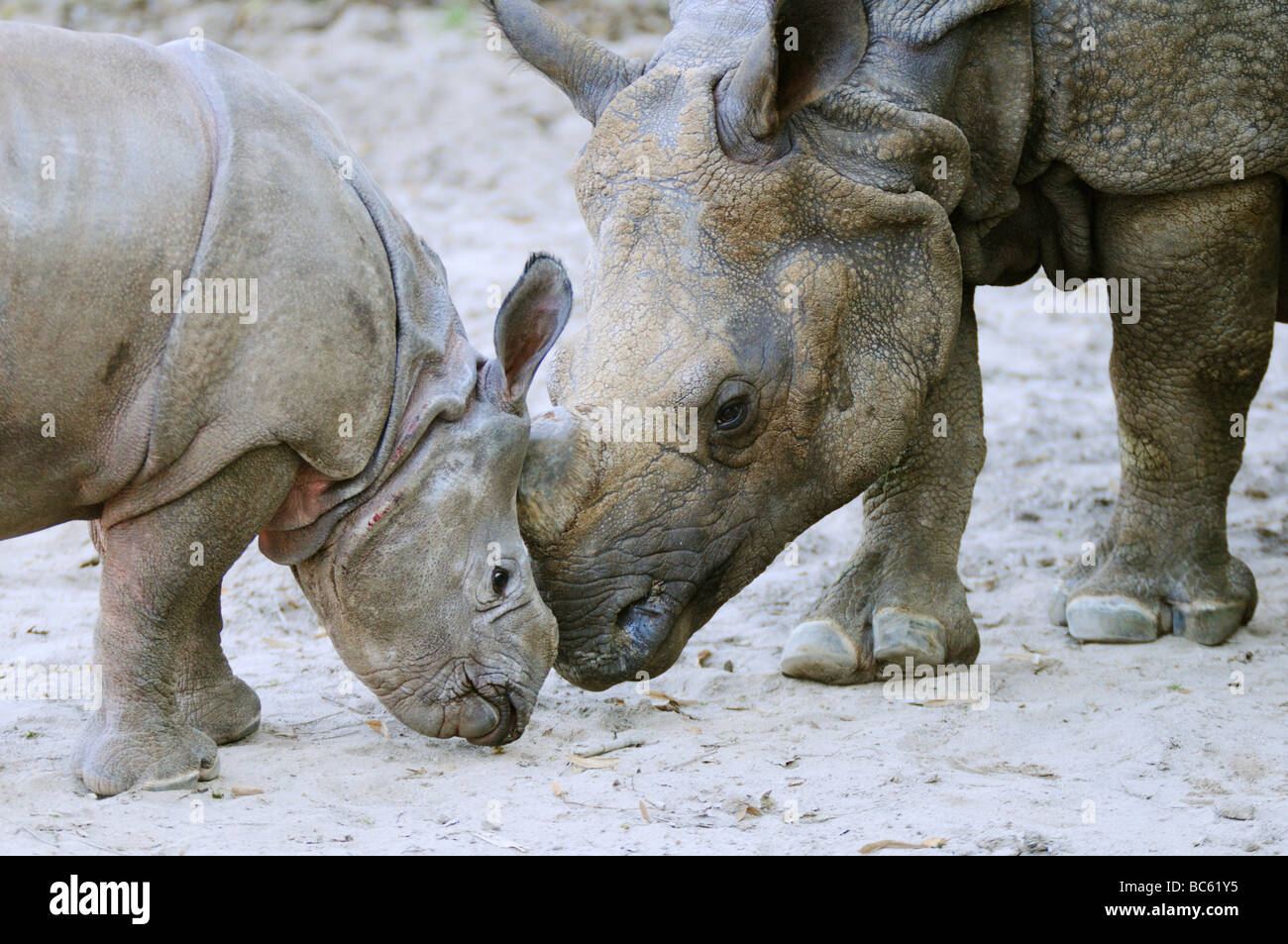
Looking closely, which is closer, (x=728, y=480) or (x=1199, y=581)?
(x=728, y=480)

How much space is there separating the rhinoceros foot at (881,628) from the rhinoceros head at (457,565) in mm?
1389

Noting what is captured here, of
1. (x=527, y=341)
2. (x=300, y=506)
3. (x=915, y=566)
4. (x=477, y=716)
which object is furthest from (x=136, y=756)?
(x=915, y=566)

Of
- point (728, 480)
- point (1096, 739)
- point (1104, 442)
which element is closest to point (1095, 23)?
point (728, 480)

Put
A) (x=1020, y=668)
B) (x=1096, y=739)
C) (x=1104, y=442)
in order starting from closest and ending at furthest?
(x=1096, y=739), (x=1020, y=668), (x=1104, y=442)

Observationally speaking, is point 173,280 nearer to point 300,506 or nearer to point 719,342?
point 300,506

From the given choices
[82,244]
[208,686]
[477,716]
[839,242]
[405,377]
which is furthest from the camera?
[839,242]

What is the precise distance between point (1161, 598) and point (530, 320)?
285 cm

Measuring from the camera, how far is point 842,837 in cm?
412

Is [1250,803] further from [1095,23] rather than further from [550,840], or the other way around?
[1095,23]

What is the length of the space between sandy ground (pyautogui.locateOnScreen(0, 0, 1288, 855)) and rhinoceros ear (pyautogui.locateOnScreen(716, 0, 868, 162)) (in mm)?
1763

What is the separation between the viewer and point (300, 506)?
14.5 ft

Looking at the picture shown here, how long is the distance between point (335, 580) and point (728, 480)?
1.28 m

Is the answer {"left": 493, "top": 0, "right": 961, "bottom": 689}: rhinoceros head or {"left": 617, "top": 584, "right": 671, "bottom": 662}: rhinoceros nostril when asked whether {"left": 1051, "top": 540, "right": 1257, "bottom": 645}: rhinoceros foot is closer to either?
{"left": 493, "top": 0, "right": 961, "bottom": 689}: rhinoceros head

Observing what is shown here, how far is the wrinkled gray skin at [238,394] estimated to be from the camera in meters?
3.92
